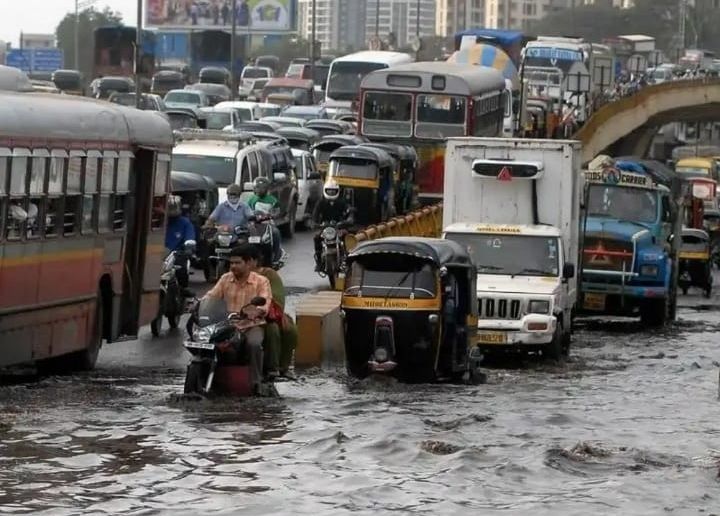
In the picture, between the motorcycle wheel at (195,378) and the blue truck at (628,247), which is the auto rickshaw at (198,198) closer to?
the blue truck at (628,247)

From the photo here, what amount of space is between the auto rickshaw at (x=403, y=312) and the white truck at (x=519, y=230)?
12.0ft

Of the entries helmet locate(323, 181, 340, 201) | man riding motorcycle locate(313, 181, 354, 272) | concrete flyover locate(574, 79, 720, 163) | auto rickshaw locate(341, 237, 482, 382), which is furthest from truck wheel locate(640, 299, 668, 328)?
concrete flyover locate(574, 79, 720, 163)

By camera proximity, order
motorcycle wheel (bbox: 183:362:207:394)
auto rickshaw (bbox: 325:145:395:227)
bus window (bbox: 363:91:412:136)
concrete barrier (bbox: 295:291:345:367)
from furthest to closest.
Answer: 1. bus window (bbox: 363:91:412:136)
2. auto rickshaw (bbox: 325:145:395:227)
3. concrete barrier (bbox: 295:291:345:367)
4. motorcycle wheel (bbox: 183:362:207:394)

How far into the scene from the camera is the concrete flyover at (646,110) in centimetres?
7162

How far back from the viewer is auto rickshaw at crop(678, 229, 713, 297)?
4194 cm

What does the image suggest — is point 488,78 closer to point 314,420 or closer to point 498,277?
point 498,277

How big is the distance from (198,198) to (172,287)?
890 centimetres

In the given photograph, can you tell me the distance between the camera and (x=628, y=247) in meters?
32.0

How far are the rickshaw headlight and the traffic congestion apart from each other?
0.04 meters

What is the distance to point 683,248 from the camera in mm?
41969

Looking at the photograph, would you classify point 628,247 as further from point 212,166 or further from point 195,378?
point 195,378

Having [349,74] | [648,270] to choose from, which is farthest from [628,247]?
[349,74]

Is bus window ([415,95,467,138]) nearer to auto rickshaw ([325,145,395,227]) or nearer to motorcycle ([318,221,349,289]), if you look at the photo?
auto rickshaw ([325,145,395,227])

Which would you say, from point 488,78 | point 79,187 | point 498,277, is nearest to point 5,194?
point 79,187
